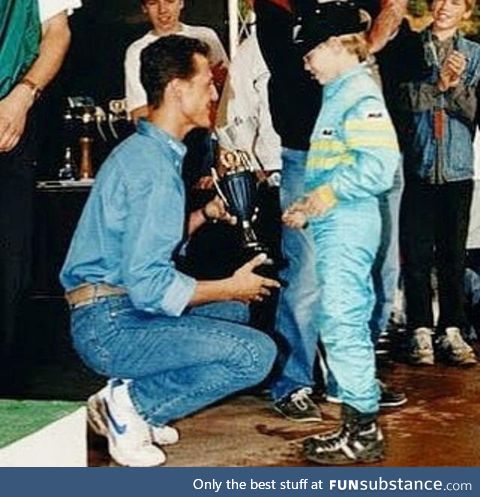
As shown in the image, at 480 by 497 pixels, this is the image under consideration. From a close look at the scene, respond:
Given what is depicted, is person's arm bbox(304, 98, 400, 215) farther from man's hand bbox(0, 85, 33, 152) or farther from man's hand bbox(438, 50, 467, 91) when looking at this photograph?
man's hand bbox(0, 85, 33, 152)

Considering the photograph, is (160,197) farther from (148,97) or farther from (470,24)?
(470,24)

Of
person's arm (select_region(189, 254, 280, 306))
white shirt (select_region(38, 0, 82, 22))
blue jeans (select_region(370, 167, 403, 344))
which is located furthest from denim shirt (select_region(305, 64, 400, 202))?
white shirt (select_region(38, 0, 82, 22))

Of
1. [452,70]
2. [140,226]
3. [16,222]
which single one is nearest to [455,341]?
[452,70]

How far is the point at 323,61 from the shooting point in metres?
2.31

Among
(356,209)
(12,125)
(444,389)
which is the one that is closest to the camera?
(356,209)

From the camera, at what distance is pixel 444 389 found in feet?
8.53

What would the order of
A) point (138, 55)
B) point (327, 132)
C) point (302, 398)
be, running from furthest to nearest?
1. point (302, 398)
2. point (138, 55)
3. point (327, 132)

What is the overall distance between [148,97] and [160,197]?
0.20m

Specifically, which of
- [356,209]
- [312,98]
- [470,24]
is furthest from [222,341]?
[470,24]

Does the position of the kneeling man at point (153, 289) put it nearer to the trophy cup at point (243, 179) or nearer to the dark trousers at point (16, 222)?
the trophy cup at point (243, 179)

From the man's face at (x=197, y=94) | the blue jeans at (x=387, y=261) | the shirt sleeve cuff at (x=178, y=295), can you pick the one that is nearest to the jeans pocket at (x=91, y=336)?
the shirt sleeve cuff at (x=178, y=295)

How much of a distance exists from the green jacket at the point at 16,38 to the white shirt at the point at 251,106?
0.39 metres

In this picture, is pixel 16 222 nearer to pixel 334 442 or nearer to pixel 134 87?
pixel 134 87

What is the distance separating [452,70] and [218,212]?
0.53 meters
